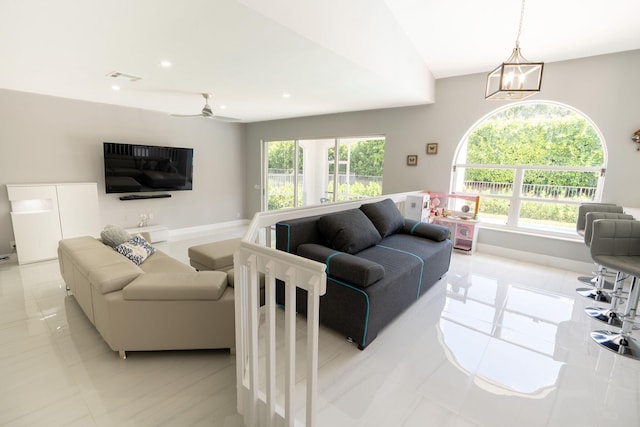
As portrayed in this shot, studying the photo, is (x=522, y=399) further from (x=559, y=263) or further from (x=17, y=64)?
(x=17, y=64)

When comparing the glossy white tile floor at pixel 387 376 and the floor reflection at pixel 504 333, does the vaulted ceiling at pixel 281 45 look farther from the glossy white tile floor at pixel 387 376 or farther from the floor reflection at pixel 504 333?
the floor reflection at pixel 504 333

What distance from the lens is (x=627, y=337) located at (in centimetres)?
242

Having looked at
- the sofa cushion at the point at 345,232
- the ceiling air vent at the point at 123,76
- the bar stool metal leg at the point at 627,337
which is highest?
the ceiling air vent at the point at 123,76

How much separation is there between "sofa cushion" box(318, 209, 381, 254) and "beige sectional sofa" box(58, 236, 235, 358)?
3.52 feet

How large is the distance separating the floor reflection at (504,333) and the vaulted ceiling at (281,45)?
8.88ft

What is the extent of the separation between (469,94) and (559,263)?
2859 mm

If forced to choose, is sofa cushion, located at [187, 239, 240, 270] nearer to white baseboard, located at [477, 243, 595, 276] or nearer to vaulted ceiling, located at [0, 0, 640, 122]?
vaulted ceiling, located at [0, 0, 640, 122]

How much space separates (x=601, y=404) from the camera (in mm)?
1811

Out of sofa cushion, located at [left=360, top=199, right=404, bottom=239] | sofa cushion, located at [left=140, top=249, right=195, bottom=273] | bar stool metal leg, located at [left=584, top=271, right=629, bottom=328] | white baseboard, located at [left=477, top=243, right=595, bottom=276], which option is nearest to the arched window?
white baseboard, located at [left=477, top=243, right=595, bottom=276]

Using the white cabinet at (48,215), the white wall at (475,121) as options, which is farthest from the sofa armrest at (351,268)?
the white cabinet at (48,215)

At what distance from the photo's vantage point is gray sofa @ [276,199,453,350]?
2268mm

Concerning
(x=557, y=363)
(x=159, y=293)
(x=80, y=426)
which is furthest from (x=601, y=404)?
(x=80, y=426)

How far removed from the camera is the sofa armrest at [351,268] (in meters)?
2.21

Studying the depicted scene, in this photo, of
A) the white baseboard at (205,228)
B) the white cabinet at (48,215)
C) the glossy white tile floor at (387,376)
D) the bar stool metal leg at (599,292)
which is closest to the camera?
the glossy white tile floor at (387,376)
